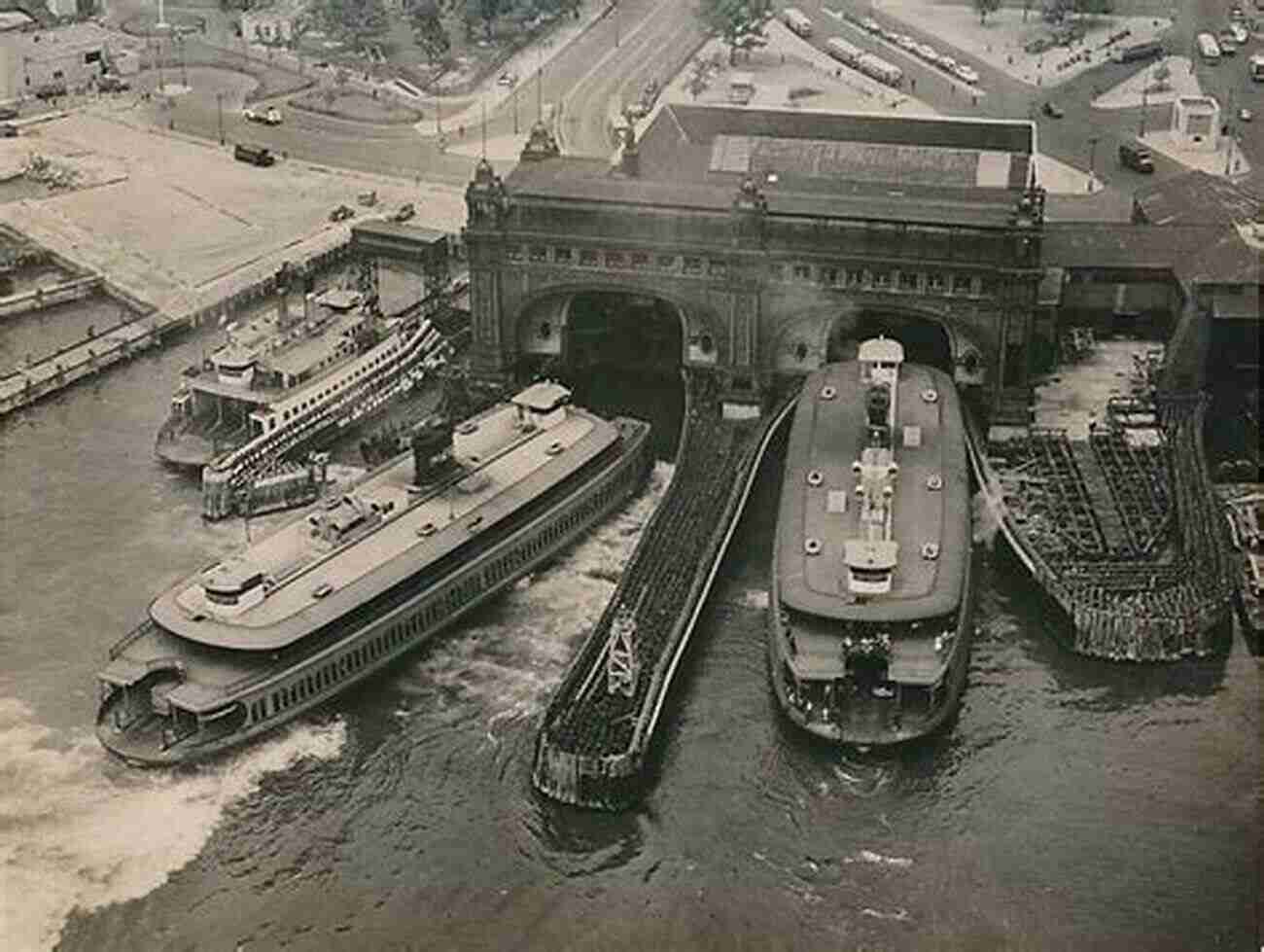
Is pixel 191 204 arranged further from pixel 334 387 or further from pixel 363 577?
pixel 363 577

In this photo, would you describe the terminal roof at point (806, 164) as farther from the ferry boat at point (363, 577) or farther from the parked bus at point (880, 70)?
the parked bus at point (880, 70)

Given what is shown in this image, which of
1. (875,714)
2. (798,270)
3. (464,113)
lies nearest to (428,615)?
(875,714)

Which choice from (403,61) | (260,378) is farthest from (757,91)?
(260,378)

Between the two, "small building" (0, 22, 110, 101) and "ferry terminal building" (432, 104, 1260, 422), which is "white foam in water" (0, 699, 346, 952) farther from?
"small building" (0, 22, 110, 101)

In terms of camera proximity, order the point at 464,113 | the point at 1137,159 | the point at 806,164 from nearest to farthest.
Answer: the point at 806,164
the point at 1137,159
the point at 464,113

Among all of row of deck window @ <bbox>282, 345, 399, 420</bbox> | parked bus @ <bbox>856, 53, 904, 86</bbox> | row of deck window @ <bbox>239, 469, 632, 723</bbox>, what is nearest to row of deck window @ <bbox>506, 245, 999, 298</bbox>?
row of deck window @ <bbox>282, 345, 399, 420</bbox>

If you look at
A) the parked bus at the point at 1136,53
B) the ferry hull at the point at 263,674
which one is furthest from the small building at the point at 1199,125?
the ferry hull at the point at 263,674
